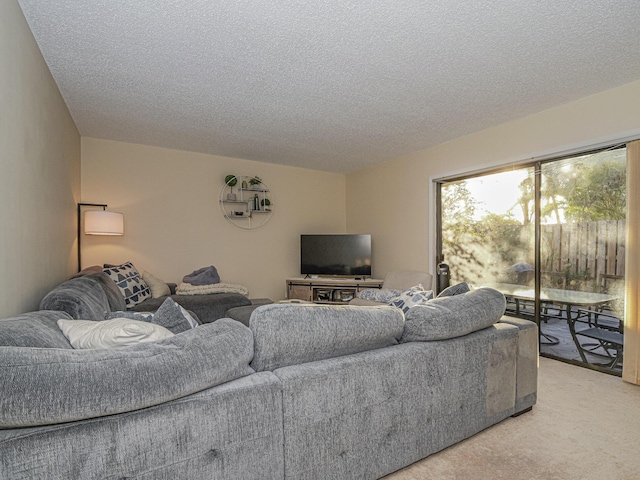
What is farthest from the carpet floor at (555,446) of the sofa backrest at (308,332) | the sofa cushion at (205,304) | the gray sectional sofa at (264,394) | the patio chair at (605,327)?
the sofa cushion at (205,304)

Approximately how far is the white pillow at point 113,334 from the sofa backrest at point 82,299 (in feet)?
2.25

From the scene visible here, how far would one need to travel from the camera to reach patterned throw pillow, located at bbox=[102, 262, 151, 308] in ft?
11.6

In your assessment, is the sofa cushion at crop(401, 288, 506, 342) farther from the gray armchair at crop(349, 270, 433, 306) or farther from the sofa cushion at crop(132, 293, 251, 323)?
the sofa cushion at crop(132, 293, 251, 323)

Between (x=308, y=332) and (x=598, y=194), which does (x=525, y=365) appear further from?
(x=598, y=194)

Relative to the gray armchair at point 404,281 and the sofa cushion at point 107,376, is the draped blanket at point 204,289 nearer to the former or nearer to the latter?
the gray armchair at point 404,281

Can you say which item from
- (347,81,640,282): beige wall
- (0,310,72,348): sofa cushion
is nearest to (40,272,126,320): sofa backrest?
(0,310,72,348): sofa cushion

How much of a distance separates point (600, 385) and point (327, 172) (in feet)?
15.2

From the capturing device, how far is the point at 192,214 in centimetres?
496

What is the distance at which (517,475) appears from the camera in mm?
1684

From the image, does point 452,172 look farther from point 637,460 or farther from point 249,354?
point 249,354

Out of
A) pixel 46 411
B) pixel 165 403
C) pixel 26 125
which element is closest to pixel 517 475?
pixel 165 403

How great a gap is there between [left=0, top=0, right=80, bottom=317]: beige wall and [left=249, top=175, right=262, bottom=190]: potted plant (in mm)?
2582

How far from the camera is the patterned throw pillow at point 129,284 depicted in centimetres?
353

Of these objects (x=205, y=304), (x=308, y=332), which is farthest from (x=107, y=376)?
(x=205, y=304)
